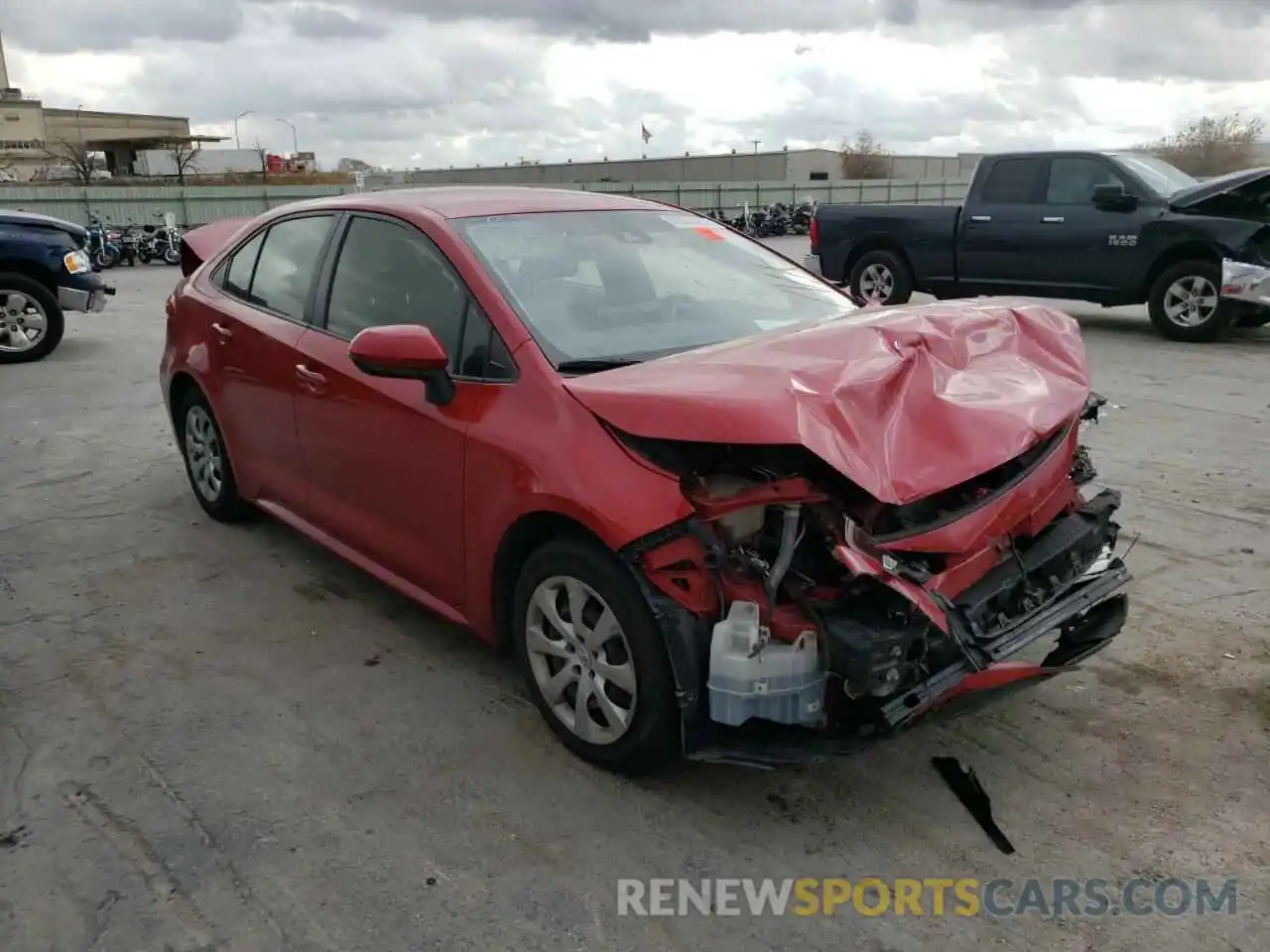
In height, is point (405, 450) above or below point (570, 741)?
above

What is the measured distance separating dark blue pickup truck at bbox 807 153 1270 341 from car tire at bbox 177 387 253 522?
29.2 feet

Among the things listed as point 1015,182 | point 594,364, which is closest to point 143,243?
point 1015,182

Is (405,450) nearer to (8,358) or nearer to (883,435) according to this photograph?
(883,435)

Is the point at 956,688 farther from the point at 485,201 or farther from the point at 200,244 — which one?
the point at 200,244

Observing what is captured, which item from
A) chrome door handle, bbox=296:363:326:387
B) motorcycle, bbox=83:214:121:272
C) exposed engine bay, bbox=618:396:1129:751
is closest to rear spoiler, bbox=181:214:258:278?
chrome door handle, bbox=296:363:326:387

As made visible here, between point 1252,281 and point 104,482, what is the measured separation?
9983mm

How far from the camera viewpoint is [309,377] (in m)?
4.21

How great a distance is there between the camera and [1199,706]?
11.6 ft

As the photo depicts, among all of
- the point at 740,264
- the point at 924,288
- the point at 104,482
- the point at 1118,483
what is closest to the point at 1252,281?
the point at 924,288

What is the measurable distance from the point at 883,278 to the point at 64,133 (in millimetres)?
77044

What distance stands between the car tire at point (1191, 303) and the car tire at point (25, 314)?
11.2 m

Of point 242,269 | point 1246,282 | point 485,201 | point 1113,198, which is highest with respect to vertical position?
point 1113,198

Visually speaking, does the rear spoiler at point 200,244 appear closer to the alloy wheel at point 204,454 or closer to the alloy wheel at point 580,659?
the alloy wheel at point 204,454

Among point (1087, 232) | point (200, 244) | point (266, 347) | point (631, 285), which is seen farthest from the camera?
point (1087, 232)
